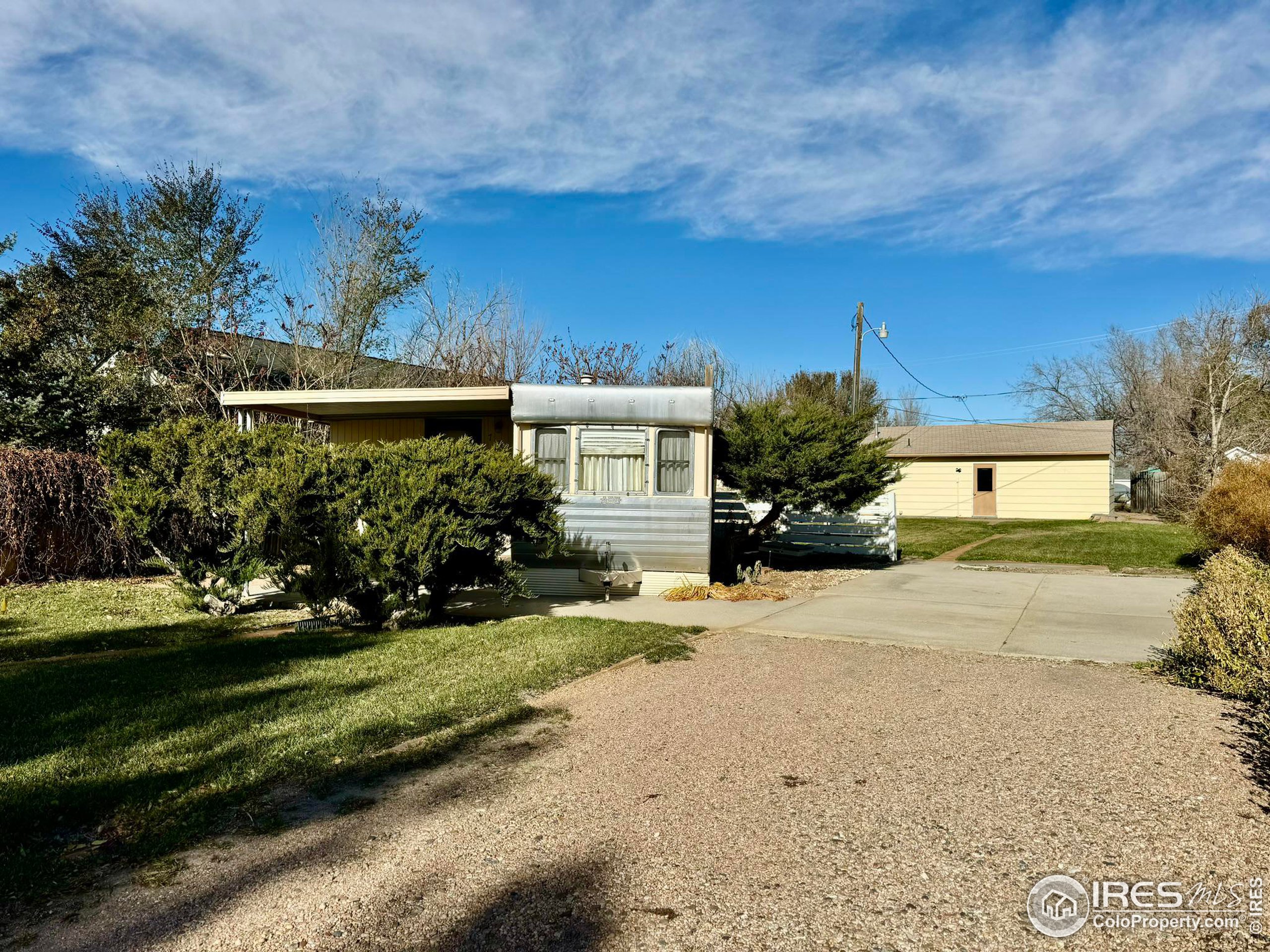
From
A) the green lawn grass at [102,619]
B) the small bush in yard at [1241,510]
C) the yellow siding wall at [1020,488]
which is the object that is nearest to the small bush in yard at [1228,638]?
the small bush in yard at [1241,510]

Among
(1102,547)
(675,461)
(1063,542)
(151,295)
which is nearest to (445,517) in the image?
(675,461)

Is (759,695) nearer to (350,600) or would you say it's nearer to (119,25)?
(350,600)

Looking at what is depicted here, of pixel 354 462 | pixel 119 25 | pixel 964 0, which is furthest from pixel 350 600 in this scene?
pixel 964 0

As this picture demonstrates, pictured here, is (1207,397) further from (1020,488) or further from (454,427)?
(454,427)

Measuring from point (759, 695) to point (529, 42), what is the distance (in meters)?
10.2

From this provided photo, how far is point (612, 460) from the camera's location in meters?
10.3

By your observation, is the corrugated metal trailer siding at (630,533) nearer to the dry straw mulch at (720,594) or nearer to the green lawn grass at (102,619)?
the dry straw mulch at (720,594)

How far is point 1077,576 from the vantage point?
13156 millimetres

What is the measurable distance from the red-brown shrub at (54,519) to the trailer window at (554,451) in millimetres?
5464

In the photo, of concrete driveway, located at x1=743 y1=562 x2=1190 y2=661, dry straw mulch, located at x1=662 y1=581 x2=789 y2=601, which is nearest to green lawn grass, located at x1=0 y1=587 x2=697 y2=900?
concrete driveway, located at x1=743 y1=562 x2=1190 y2=661

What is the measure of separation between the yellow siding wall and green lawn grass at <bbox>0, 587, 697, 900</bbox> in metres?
23.2

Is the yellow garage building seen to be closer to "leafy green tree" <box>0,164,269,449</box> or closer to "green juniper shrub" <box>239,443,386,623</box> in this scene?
"leafy green tree" <box>0,164,269,449</box>

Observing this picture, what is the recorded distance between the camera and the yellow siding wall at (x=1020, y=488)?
26703 millimetres

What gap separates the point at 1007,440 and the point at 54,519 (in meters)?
28.1
